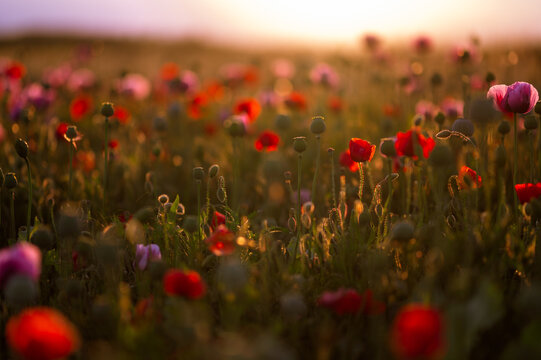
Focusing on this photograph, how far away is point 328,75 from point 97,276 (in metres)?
2.72

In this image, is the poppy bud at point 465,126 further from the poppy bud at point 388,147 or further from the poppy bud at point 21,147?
the poppy bud at point 21,147

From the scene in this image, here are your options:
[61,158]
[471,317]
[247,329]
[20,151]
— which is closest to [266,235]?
[247,329]

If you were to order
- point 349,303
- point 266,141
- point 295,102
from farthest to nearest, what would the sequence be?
point 295,102 < point 266,141 < point 349,303

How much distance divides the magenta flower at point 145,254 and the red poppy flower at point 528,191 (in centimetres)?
107

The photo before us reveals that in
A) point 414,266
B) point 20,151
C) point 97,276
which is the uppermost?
point 20,151

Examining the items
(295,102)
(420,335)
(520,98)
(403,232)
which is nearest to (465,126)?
(520,98)

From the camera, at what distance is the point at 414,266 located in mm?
1311

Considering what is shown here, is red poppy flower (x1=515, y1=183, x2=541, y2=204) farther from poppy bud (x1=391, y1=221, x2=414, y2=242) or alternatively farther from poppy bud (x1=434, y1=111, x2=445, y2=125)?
poppy bud (x1=434, y1=111, x2=445, y2=125)

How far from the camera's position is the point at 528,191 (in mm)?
1438

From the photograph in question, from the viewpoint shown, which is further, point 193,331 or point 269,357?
point 193,331

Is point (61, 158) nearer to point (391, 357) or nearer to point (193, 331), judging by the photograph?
point (193, 331)

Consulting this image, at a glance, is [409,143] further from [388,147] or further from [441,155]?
[441,155]

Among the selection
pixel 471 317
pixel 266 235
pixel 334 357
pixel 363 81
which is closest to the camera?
pixel 471 317

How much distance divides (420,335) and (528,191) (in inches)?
36.3
